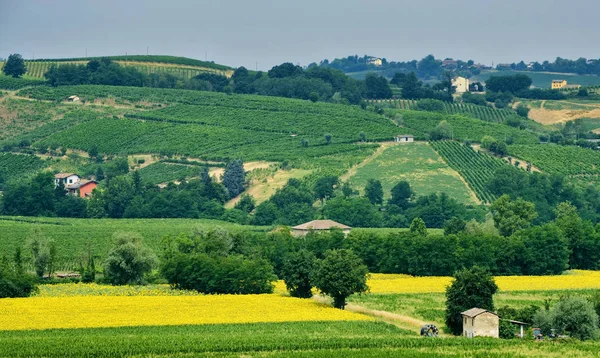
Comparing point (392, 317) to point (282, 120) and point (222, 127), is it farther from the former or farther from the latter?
point (282, 120)

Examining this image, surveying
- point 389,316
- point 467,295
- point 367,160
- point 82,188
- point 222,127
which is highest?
point 222,127

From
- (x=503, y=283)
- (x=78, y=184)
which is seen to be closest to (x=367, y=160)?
(x=78, y=184)

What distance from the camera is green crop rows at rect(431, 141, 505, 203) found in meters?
143

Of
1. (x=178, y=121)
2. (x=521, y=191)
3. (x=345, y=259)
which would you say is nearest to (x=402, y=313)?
(x=345, y=259)

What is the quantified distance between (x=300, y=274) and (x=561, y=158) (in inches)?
3291

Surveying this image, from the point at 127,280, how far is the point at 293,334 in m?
29.8

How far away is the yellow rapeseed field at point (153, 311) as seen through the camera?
64.7 metres

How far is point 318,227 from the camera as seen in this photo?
11925 cm

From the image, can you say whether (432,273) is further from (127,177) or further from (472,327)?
(127,177)

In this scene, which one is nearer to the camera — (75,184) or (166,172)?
(75,184)

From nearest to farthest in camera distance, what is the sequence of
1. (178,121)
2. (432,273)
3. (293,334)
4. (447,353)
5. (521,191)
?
(447,353) < (293,334) < (432,273) < (521,191) < (178,121)

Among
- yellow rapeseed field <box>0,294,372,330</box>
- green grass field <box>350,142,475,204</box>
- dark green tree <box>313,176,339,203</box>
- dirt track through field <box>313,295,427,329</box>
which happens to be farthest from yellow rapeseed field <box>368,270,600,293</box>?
green grass field <box>350,142,475,204</box>

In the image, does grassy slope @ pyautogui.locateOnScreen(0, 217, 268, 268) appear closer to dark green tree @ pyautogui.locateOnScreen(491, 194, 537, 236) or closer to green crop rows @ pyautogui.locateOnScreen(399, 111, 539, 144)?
dark green tree @ pyautogui.locateOnScreen(491, 194, 537, 236)

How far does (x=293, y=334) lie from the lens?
61.6 meters
